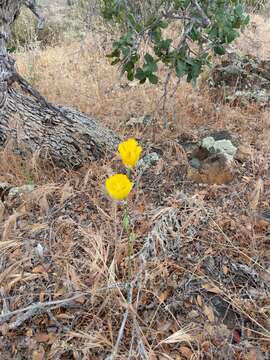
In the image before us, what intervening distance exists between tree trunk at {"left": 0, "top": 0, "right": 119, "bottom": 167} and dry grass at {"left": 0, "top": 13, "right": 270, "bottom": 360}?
0.35ft

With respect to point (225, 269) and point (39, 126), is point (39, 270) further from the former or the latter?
point (39, 126)

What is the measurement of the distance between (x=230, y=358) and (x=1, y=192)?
1.60 m

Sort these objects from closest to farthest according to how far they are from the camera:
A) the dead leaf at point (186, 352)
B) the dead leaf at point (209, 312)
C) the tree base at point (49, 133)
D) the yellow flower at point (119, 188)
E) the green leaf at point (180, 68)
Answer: the yellow flower at point (119, 188)
the dead leaf at point (186, 352)
the dead leaf at point (209, 312)
the green leaf at point (180, 68)
the tree base at point (49, 133)

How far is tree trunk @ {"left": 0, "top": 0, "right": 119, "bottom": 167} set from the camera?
2.22 metres

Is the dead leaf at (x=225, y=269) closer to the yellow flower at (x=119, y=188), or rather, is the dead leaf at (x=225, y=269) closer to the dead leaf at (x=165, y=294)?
the dead leaf at (x=165, y=294)

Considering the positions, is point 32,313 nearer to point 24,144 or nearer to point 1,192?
point 1,192

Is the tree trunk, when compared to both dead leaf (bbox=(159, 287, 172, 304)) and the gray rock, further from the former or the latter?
dead leaf (bbox=(159, 287, 172, 304))

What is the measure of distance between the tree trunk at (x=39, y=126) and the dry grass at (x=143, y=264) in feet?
0.35

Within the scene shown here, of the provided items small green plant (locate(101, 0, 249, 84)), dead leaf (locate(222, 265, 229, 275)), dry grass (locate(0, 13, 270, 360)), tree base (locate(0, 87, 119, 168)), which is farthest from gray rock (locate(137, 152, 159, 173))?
dead leaf (locate(222, 265, 229, 275))

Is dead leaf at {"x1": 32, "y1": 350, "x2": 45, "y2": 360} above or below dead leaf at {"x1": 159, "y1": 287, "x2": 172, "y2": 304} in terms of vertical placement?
below

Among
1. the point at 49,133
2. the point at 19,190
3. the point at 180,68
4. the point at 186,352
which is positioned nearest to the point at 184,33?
the point at 180,68

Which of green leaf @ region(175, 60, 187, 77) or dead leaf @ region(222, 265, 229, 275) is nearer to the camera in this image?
dead leaf @ region(222, 265, 229, 275)

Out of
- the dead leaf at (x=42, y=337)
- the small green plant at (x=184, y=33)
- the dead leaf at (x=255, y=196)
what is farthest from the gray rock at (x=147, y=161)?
the dead leaf at (x=42, y=337)

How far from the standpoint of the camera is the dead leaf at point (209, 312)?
1.45 meters
